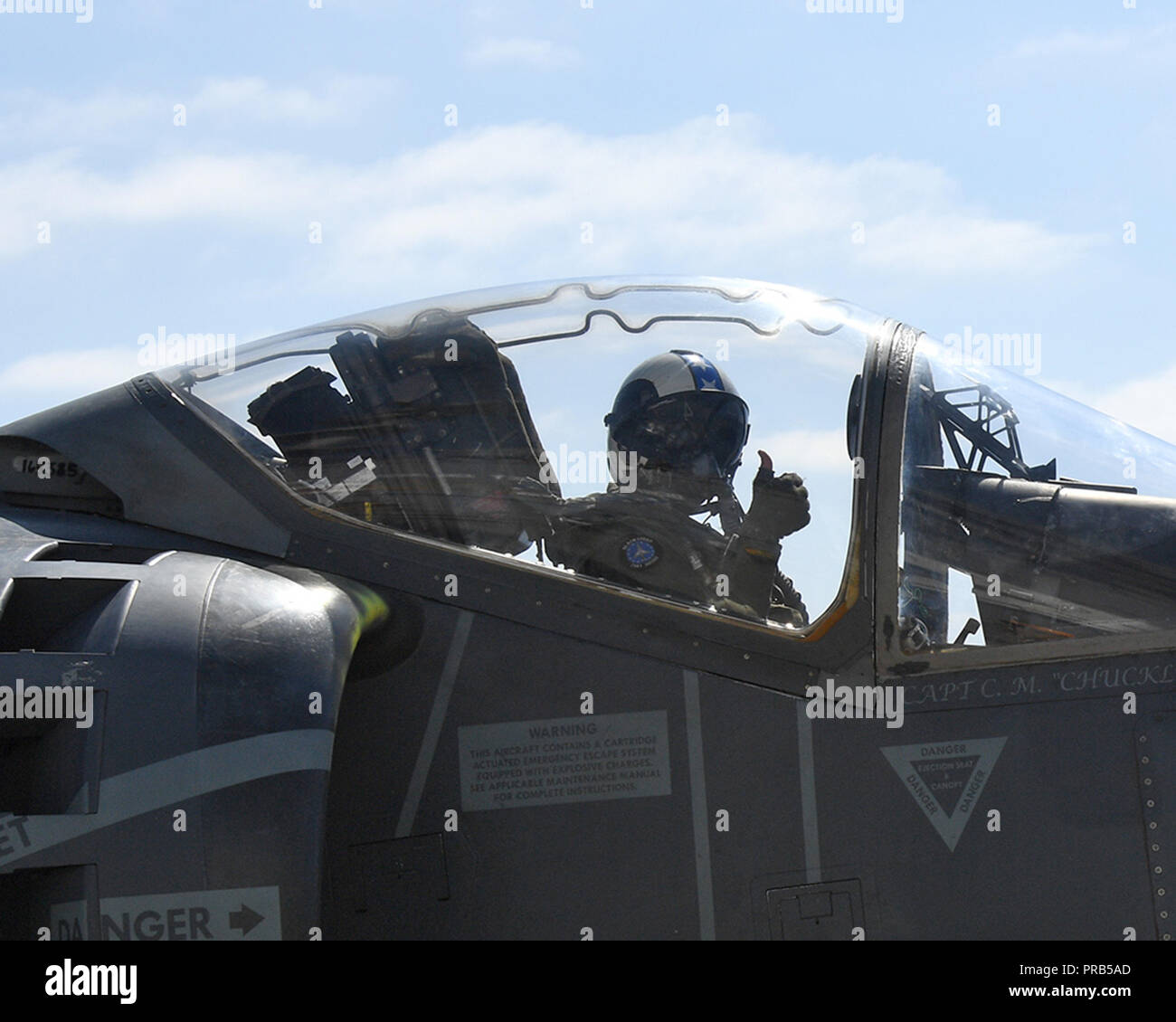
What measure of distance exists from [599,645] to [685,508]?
58 centimetres

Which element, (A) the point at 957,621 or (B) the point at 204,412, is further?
(B) the point at 204,412

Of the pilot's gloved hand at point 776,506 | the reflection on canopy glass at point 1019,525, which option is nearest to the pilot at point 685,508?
the pilot's gloved hand at point 776,506

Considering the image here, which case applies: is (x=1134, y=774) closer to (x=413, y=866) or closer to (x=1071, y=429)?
Result: (x=1071, y=429)

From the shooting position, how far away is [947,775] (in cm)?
365

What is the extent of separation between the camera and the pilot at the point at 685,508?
402 cm

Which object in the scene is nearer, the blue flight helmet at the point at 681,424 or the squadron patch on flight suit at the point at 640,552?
the squadron patch on flight suit at the point at 640,552

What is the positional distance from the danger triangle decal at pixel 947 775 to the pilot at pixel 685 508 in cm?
50

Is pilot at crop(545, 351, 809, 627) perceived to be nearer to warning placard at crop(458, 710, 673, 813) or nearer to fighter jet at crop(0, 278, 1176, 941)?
fighter jet at crop(0, 278, 1176, 941)

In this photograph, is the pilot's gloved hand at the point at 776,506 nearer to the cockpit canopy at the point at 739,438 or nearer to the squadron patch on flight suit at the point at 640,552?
the cockpit canopy at the point at 739,438

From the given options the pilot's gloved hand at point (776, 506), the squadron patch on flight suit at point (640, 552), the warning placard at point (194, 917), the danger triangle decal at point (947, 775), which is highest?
the pilot's gloved hand at point (776, 506)

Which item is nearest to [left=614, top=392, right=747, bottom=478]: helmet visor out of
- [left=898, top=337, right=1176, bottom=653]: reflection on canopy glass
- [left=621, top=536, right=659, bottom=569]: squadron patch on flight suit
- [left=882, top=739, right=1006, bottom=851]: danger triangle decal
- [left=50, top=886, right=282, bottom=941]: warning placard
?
[left=621, top=536, right=659, bottom=569]: squadron patch on flight suit
